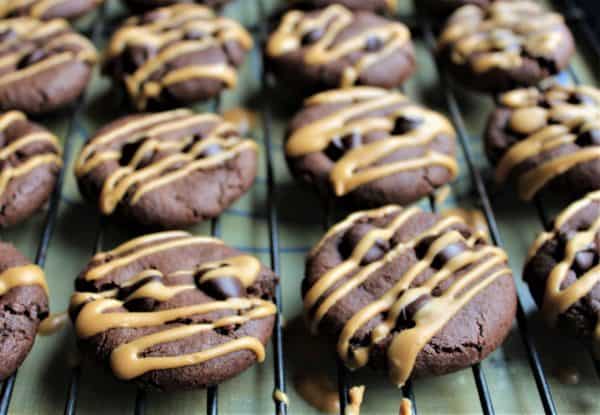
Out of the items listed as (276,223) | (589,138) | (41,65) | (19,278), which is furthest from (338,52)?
(19,278)

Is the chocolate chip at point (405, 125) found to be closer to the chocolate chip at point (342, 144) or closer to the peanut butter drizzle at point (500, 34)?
the chocolate chip at point (342, 144)

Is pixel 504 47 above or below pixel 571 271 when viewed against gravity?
above

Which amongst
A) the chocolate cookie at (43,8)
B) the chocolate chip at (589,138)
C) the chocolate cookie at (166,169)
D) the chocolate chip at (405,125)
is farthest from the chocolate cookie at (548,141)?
the chocolate cookie at (43,8)

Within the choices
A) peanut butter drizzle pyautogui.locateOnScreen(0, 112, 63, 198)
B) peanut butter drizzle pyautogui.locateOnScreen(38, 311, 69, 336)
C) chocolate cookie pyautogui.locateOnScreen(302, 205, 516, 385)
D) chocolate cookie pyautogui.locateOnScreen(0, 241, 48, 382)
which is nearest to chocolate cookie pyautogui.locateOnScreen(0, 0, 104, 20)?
peanut butter drizzle pyautogui.locateOnScreen(0, 112, 63, 198)

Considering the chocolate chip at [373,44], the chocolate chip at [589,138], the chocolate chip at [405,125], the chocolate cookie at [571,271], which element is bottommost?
the chocolate cookie at [571,271]

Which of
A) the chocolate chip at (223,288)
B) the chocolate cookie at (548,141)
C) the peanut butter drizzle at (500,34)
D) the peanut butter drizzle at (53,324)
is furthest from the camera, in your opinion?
the peanut butter drizzle at (500,34)

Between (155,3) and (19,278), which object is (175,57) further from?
(19,278)
